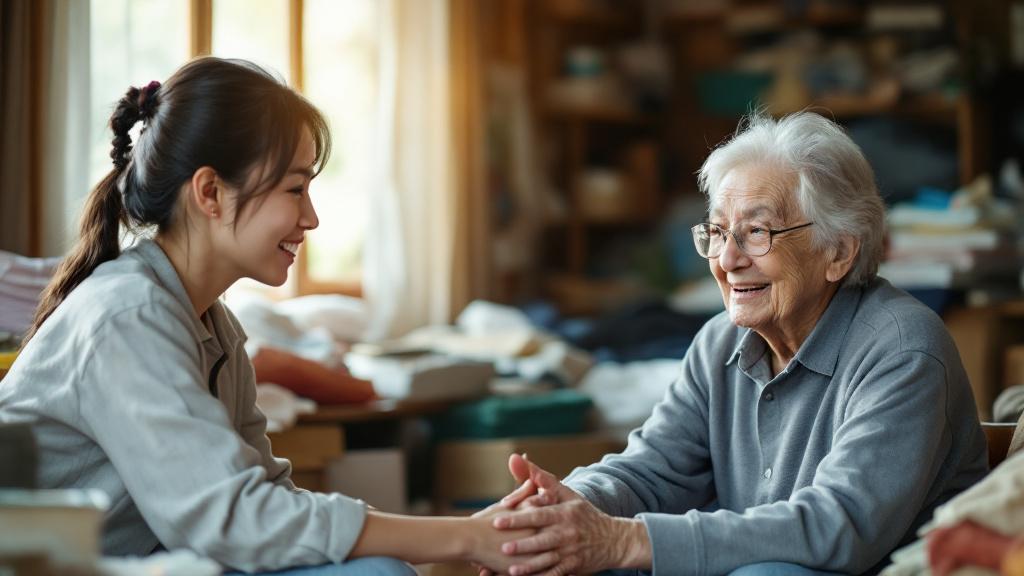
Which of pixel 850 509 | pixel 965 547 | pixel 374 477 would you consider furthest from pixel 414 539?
pixel 374 477

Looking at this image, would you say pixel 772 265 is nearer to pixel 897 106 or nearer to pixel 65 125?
pixel 65 125

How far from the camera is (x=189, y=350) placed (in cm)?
164

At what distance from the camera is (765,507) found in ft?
5.76

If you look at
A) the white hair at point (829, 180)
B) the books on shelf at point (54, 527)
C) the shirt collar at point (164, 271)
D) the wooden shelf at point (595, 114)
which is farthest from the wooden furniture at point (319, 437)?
the wooden shelf at point (595, 114)

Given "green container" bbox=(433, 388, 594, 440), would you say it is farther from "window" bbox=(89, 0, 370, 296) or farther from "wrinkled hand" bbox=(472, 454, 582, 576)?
"wrinkled hand" bbox=(472, 454, 582, 576)

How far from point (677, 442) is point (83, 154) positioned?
1977mm

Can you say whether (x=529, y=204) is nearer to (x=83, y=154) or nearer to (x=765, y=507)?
(x=83, y=154)

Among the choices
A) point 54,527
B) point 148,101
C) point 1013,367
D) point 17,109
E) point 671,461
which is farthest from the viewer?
point 1013,367

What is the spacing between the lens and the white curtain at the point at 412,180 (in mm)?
4582

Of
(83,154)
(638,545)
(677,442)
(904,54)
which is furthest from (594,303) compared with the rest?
(638,545)

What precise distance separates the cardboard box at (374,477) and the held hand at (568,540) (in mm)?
1671

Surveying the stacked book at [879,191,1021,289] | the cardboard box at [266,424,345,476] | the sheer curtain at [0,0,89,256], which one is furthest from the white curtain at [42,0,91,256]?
the stacked book at [879,191,1021,289]

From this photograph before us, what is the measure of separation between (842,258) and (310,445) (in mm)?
1758

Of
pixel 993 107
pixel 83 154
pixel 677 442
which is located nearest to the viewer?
pixel 677 442
